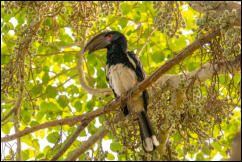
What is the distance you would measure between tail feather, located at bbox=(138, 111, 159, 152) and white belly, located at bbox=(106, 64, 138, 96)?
389mm

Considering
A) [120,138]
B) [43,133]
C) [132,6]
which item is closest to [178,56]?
[120,138]

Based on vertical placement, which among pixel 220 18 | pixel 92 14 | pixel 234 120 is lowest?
pixel 234 120

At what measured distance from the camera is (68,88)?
4.68 metres

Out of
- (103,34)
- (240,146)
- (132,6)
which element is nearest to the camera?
(240,146)

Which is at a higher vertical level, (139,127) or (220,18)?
(220,18)

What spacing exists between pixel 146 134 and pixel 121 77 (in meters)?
0.77

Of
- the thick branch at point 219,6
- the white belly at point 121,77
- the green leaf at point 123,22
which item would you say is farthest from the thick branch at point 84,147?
the thick branch at point 219,6

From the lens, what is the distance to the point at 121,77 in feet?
11.3

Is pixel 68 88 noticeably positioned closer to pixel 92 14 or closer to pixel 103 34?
pixel 103 34

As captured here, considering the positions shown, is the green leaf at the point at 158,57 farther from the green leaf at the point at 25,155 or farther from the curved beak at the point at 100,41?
the green leaf at the point at 25,155

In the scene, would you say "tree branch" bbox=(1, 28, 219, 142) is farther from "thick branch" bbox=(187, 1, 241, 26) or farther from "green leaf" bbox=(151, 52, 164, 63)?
"green leaf" bbox=(151, 52, 164, 63)

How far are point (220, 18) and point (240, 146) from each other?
46.8 inches

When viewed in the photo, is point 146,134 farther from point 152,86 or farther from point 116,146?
point 116,146

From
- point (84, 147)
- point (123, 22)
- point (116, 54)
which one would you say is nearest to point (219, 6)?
point (116, 54)
